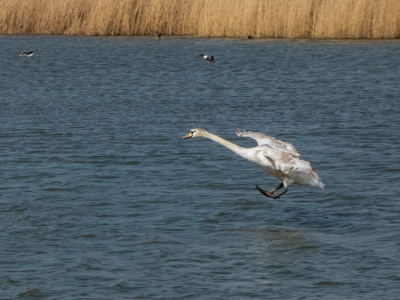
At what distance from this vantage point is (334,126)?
13.8m

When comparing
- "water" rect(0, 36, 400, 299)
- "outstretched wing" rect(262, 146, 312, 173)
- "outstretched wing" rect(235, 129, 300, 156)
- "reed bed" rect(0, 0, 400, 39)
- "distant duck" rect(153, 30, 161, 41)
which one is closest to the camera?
"water" rect(0, 36, 400, 299)

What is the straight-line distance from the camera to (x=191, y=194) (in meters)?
9.23

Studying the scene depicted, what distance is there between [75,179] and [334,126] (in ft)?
19.7

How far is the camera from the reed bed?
27391 millimetres

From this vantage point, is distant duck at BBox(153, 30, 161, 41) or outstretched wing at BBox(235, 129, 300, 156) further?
distant duck at BBox(153, 30, 161, 41)

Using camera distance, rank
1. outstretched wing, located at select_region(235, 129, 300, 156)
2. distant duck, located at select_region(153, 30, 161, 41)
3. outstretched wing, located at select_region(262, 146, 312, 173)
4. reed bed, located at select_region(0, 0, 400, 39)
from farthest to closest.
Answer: distant duck, located at select_region(153, 30, 161, 41), reed bed, located at select_region(0, 0, 400, 39), outstretched wing, located at select_region(235, 129, 300, 156), outstretched wing, located at select_region(262, 146, 312, 173)

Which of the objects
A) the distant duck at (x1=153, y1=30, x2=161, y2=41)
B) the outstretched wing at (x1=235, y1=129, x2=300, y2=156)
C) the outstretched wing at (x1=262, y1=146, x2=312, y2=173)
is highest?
the distant duck at (x1=153, y1=30, x2=161, y2=41)

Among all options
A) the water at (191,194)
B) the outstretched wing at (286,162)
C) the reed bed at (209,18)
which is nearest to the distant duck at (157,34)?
the reed bed at (209,18)

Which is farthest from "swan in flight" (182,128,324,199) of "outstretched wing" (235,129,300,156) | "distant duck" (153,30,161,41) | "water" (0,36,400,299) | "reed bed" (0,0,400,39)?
"distant duck" (153,30,161,41)

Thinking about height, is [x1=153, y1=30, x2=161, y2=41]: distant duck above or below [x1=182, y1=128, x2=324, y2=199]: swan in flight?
above

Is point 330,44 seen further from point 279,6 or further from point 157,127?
point 157,127

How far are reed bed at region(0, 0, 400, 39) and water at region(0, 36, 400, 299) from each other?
729 centimetres

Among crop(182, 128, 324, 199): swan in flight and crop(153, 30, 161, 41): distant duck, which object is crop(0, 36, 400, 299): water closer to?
crop(182, 128, 324, 199): swan in flight

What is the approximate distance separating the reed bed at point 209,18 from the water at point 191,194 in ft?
23.9
